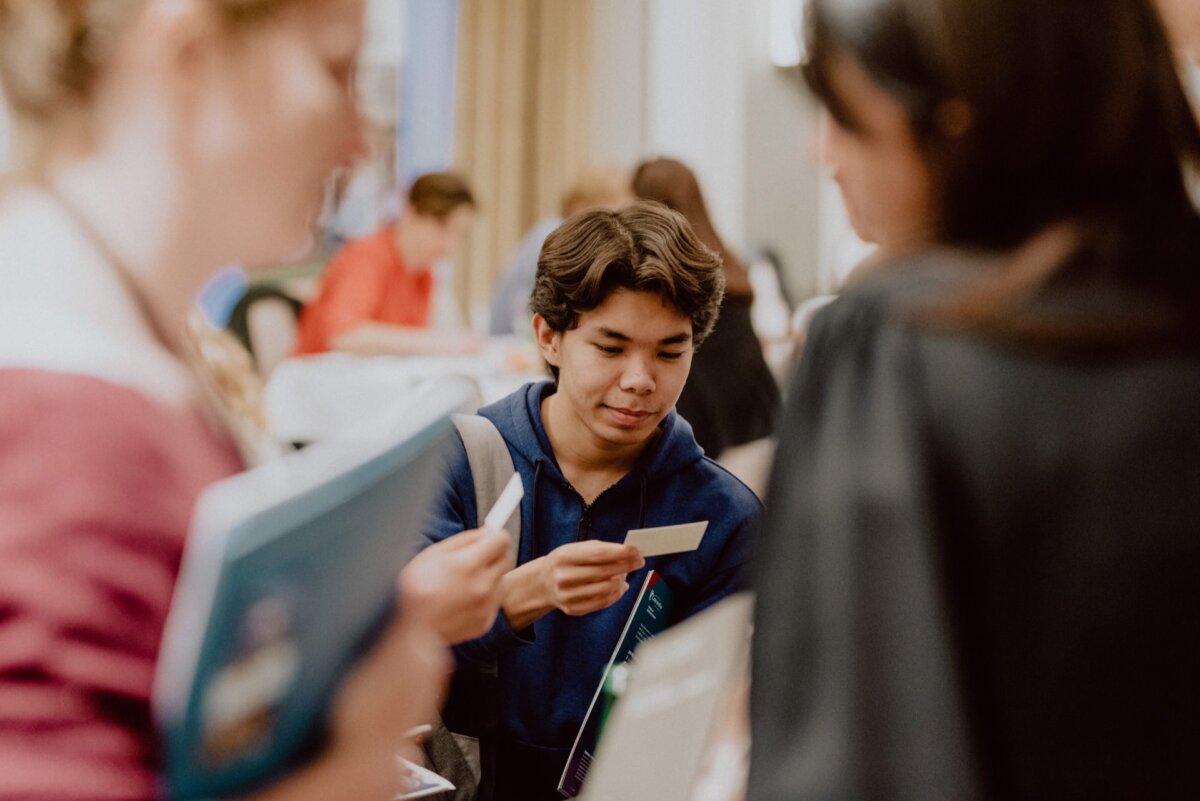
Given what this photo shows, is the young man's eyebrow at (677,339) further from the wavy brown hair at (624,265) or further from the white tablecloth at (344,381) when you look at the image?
the white tablecloth at (344,381)

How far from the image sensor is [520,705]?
1.01 metres

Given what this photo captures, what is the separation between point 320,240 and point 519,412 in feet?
1.41

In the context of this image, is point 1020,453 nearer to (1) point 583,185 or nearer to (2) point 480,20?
(1) point 583,185

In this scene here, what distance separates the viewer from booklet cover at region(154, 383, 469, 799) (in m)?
0.44

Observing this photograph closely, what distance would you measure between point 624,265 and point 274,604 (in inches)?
24.4

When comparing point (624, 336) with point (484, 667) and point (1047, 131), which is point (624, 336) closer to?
point (484, 667)

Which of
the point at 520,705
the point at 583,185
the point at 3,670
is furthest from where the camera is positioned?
the point at 583,185

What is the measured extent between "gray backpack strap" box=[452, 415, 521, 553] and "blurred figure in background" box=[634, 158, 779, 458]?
0.58 feet

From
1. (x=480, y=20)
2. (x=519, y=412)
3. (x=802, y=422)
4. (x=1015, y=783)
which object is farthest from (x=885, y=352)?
(x=480, y=20)

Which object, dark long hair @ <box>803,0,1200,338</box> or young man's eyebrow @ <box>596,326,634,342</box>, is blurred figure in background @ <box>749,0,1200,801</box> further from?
young man's eyebrow @ <box>596,326,634,342</box>

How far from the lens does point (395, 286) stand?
12.5 ft

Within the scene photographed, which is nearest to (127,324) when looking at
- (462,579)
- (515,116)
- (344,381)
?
(462,579)

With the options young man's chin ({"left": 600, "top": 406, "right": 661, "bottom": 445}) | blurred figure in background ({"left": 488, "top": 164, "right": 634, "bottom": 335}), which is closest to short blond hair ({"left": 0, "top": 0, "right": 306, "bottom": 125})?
young man's chin ({"left": 600, "top": 406, "right": 661, "bottom": 445})

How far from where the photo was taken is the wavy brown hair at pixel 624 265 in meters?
1.03
